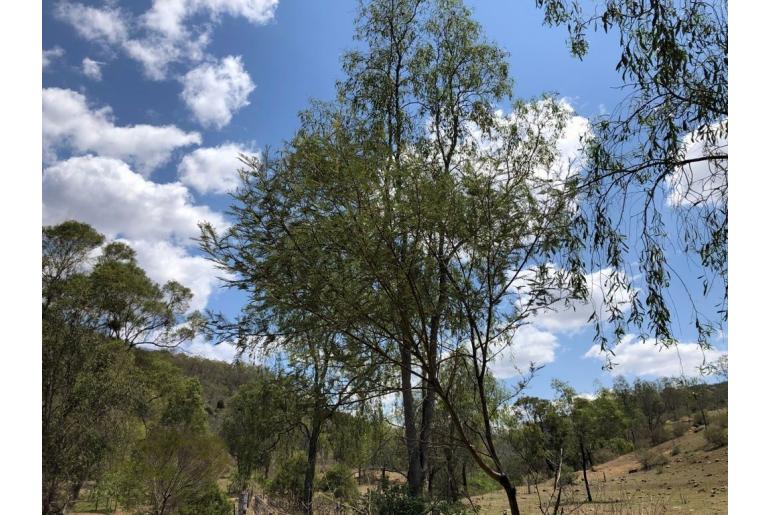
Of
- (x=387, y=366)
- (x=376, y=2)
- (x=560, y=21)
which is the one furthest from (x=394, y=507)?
(x=376, y=2)

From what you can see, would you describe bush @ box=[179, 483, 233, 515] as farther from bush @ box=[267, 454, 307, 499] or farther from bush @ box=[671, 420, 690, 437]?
bush @ box=[671, 420, 690, 437]

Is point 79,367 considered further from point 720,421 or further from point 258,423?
point 720,421

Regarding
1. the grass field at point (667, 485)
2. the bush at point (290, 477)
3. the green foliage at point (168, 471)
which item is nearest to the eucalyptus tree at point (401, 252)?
the grass field at point (667, 485)

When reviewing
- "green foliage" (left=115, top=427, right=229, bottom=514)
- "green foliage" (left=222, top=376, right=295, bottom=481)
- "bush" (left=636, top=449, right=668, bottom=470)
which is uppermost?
"green foliage" (left=222, top=376, right=295, bottom=481)

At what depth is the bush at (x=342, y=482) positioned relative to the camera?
1166cm

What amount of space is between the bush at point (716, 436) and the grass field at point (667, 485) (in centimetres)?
40

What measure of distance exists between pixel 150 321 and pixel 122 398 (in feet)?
11.9

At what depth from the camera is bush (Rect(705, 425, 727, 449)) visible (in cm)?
1788

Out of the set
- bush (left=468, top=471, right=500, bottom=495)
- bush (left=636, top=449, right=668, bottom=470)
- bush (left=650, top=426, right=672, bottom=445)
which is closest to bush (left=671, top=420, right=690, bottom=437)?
bush (left=650, top=426, right=672, bottom=445)

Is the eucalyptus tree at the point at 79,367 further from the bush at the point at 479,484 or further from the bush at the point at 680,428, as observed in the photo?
the bush at the point at 680,428

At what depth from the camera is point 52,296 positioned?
11.4 meters

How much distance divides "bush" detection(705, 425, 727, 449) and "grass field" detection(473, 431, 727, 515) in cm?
40
